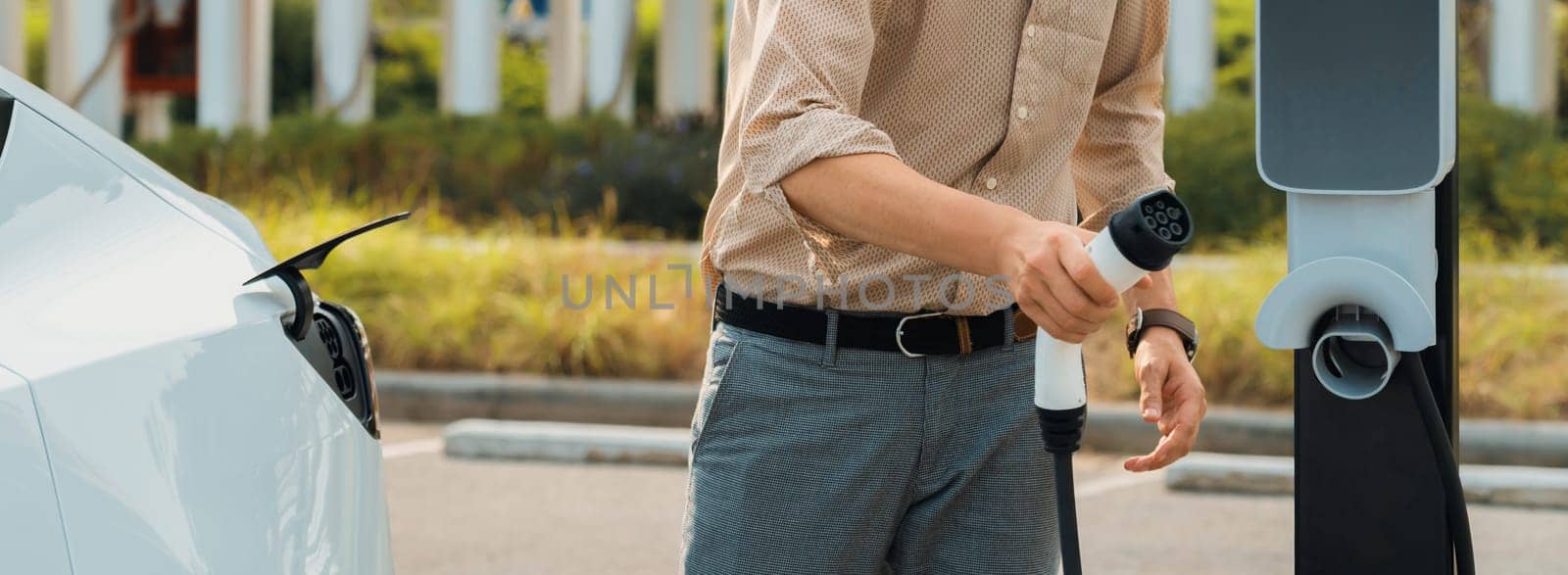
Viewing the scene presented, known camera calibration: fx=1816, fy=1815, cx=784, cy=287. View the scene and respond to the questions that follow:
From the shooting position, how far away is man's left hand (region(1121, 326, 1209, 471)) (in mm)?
1996

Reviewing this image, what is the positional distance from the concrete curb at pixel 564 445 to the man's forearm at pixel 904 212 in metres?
5.06

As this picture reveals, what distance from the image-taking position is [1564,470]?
652cm

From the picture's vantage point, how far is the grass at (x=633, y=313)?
753cm

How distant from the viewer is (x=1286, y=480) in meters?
6.30

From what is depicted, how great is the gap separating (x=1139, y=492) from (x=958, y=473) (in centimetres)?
435

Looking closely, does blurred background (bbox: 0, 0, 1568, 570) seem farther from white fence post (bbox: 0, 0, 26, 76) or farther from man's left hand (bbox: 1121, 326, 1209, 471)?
man's left hand (bbox: 1121, 326, 1209, 471)

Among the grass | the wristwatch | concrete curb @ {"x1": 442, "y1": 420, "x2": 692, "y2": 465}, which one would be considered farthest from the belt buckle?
the grass

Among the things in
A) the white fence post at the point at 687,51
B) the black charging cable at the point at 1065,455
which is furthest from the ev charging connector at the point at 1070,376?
the white fence post at the point at 687,51

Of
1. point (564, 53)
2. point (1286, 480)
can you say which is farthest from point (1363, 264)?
point (564, 53)

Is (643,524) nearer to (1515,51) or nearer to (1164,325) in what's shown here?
(1164,325)

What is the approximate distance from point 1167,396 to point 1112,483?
4.51 m

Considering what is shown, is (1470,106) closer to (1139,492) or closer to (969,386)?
(1139,492)

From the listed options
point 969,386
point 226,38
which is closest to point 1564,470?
point 969,386

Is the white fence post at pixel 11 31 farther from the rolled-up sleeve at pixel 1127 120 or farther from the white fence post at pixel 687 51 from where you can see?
the rolled-up sleeve at pixel 1127 120
